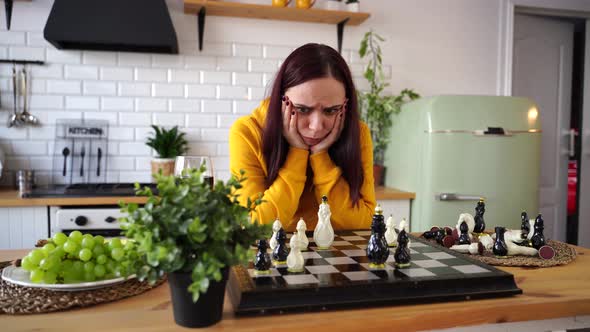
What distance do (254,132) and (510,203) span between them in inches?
76.2

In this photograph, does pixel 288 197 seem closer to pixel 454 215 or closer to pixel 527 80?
pixel 454 215

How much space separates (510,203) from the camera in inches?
119

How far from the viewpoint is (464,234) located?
1468 millimetres

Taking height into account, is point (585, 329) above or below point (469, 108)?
below

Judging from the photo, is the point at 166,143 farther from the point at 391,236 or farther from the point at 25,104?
the point at 391,236

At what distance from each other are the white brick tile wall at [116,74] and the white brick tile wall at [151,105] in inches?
6.3

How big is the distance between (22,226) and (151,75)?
4.00 feet

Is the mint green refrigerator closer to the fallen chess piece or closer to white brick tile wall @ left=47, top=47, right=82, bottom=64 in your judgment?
the fallen chess piece

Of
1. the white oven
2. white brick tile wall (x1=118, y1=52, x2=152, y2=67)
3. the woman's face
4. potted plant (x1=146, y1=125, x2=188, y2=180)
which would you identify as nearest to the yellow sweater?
the woman's face

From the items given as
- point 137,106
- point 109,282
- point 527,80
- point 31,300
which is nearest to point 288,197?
point 109,282

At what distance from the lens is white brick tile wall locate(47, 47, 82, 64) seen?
3.04 meters

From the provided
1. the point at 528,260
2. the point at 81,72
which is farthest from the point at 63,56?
the point at 528,260

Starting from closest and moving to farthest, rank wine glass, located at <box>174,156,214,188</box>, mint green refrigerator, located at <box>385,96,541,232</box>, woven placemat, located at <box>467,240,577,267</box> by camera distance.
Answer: wine glass, located at <box>174,156,214,188</box> < woven placemat, located at <box>467,240,577,267</box> < mint green refrigerator, located at <box>385,96,541,232</box>

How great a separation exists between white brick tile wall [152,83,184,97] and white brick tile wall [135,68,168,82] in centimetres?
4
